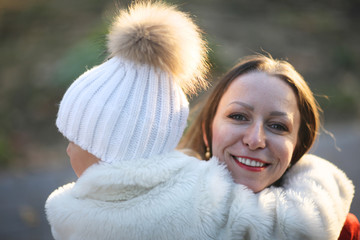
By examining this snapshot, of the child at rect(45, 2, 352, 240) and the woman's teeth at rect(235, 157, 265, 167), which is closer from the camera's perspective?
the child at rect(45, 2, 352, 240)

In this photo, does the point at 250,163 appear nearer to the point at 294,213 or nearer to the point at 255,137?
the point at 255,137

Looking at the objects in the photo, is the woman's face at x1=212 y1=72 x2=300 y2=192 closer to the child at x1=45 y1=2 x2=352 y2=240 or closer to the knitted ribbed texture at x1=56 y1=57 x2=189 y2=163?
the child at x1=45 y1=2 x2=352 y2=240

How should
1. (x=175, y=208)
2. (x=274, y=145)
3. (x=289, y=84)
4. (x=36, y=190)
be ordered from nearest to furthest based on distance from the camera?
1. (x=175, y=208)
2. (x=274, y=145)
3. (x=289, y=84)
4. (x=36, y=190)

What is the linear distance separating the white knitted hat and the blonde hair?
42 centimetres

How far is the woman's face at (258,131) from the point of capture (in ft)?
5.63

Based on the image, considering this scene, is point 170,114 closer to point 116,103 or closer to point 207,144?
point 116,103

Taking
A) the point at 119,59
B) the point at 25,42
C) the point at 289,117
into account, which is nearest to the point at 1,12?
the point at 25,42

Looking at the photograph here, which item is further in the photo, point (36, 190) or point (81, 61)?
point (81, 61)

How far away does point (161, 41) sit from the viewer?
161 cm

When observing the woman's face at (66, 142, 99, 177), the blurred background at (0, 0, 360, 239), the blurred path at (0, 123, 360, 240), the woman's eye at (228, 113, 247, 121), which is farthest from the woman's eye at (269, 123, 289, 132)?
the blurred path at (0, 123, 360, 240)

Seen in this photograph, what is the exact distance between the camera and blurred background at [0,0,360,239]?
171 inches

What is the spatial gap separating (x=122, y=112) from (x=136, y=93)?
112 millimetres

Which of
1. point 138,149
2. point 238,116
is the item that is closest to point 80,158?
point 138,149

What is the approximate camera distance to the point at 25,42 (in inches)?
278
